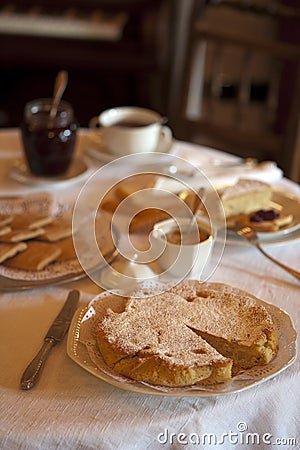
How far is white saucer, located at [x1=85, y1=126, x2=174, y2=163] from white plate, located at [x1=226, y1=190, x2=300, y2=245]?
38cm

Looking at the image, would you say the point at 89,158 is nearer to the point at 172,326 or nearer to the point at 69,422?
the point at 172,326

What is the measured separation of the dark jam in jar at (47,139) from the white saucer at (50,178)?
18mm

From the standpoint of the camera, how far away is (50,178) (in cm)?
156

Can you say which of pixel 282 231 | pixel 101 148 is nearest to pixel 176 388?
pixel 282 231

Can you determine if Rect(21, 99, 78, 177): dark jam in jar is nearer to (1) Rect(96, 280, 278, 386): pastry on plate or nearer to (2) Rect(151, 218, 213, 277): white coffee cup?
(2) Rect(151, 218, 213, 277): white coffee cup

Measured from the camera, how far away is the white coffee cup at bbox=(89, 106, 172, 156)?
5.37ft

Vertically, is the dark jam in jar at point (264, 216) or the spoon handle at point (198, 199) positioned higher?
the spoon handle at point (198, 199)

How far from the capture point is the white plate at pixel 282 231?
1.29 meters

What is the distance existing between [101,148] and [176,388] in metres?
0.98

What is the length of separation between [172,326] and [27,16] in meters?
2.49

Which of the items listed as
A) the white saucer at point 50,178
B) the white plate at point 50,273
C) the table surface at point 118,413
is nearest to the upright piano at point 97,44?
the white saucer at point 50,178

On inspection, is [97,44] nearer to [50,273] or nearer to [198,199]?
[198,199]

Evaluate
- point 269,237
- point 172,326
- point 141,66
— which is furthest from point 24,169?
point 141,66

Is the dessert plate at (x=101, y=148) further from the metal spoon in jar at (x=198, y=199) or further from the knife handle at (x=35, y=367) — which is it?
the knife handle at (x=35, y=367)
